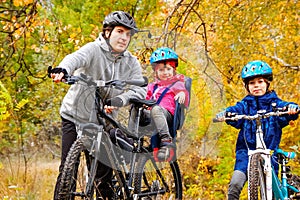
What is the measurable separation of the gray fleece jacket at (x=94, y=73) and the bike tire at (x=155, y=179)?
684 mm

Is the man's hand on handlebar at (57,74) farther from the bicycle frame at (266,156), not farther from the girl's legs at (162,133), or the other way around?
the bicycle frame at (266,156)

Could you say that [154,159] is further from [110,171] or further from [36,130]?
[36,130]

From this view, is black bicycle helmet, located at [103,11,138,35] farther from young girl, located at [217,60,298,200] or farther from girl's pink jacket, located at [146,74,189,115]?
young girl, located at [217,60,298,200]

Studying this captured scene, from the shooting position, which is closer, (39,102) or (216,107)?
(216,107)

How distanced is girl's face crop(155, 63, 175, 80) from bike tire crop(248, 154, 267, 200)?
1.39 meters

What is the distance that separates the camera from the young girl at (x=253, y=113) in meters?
5.07

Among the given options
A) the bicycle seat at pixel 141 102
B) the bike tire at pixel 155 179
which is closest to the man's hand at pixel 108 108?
the bicycle seat at pixel 141 102

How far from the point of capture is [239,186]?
4938 millimetres

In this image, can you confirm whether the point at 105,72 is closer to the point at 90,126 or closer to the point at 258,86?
the point at 90,126

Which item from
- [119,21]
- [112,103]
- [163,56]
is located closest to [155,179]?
[112,103]

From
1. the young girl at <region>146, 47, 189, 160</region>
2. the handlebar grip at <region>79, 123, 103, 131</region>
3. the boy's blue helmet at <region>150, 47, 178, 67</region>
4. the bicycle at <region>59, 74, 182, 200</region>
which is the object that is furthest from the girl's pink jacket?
the handlebar grip at <region>79, 123, 103, 131</region>

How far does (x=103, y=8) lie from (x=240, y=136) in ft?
27.4

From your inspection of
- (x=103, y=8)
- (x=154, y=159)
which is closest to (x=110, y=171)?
(x=154, y=159)

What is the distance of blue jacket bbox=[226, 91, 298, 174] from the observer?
5.14 meters
